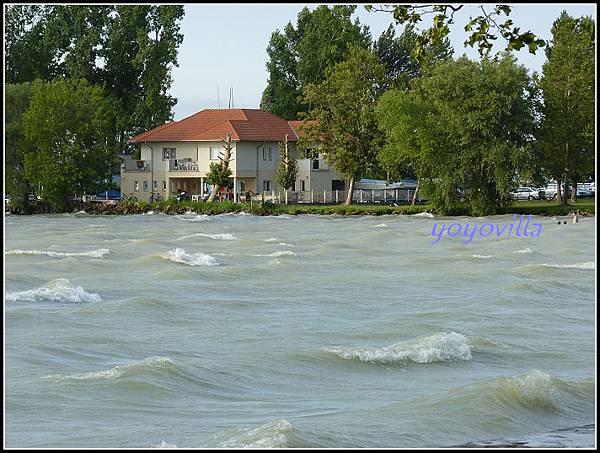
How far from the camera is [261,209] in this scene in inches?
2749

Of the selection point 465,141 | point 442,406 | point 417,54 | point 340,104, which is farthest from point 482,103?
point 417,54

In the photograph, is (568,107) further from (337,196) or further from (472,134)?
(337,196)

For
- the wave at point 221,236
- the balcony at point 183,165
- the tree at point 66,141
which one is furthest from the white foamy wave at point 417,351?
the balcony at point 183,165

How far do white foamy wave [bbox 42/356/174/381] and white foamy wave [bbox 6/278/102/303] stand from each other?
7.81 meters

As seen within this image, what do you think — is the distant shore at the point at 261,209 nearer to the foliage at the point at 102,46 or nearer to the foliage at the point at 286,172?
the foliage at the point at 286,172

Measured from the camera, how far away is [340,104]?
240 ft

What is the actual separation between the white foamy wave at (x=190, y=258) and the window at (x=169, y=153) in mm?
50010

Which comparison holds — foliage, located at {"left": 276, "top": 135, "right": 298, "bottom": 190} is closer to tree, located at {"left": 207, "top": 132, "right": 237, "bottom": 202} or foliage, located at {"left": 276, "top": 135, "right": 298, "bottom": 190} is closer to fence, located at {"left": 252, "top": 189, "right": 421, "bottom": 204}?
fence, located at {"left": 252, "top": 189, "right": 421, "bottom": 204}

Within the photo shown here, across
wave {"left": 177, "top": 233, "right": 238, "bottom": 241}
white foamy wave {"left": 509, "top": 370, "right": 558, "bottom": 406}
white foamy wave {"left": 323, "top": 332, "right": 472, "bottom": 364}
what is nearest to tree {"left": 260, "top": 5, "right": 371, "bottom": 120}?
wave {"left": 177, "top": 233, "right": 238, "bottom": 241}

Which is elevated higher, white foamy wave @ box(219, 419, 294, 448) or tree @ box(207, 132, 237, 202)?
tree @ box(207, 132, 237, 202)

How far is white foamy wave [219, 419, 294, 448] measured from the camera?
11266 mm

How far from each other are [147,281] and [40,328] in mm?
8921

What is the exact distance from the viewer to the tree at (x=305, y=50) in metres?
94.0

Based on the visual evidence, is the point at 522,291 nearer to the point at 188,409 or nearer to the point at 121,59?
the point at 188,409
